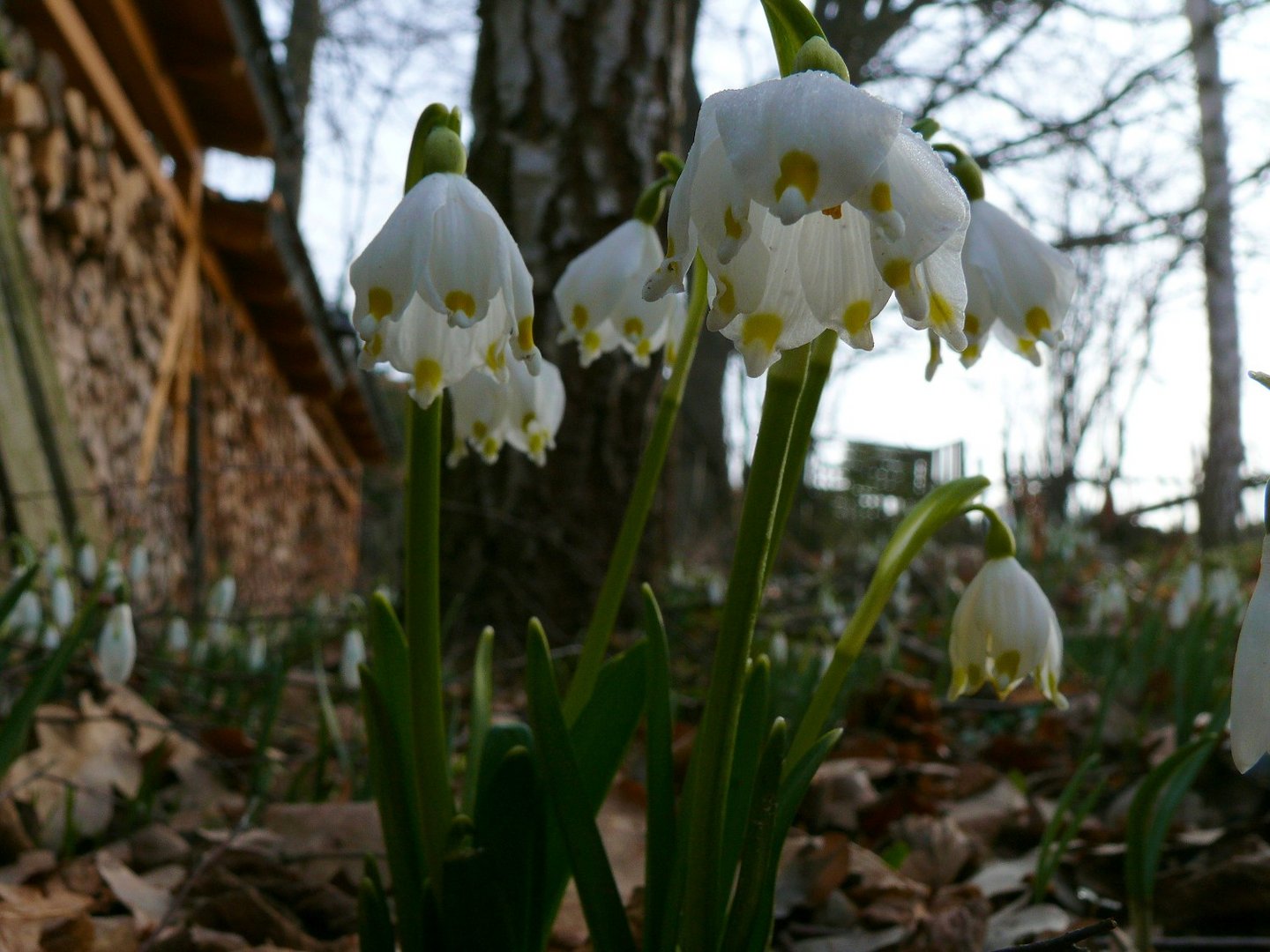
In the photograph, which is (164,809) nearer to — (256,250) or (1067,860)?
(1067,860)

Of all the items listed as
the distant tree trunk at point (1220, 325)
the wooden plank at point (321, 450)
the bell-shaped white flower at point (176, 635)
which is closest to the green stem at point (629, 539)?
the bell-shaped white flower at point (176, 635)

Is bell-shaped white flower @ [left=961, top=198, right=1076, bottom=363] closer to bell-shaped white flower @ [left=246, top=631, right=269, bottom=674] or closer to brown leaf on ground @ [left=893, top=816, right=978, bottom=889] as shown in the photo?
brown leaf on ground @ [left=893, top=816, right=978, bottom=889]

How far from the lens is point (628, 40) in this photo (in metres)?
3.51

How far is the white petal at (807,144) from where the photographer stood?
2.35 ft

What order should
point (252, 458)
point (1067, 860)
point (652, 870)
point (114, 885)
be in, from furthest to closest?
1. point (252, 458)
2. point (1067, 860)
3. point (114, 885)
4. point (652, 870)

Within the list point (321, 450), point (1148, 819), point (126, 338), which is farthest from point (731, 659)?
point (321, 450)

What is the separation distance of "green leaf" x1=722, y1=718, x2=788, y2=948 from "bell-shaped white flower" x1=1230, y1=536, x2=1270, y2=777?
344 millimetres

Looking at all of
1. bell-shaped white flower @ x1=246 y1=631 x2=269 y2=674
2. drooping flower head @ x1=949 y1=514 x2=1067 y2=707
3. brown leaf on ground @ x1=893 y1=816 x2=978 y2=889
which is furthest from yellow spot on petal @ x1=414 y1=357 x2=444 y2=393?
bell-shaped white flower @ x1=246 y1=631 x2=269 y2=674

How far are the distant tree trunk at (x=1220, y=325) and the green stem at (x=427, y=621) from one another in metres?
12.7

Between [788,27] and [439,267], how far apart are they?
13.8 inches

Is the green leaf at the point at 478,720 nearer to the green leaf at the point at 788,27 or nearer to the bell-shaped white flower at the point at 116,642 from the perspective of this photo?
the green leaf at the point at 788,27

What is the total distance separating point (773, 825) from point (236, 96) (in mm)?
5469

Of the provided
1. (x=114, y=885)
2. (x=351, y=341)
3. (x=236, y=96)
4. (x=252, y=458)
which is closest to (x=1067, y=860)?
(x=114, y=885)

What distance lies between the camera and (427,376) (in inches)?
41.6
